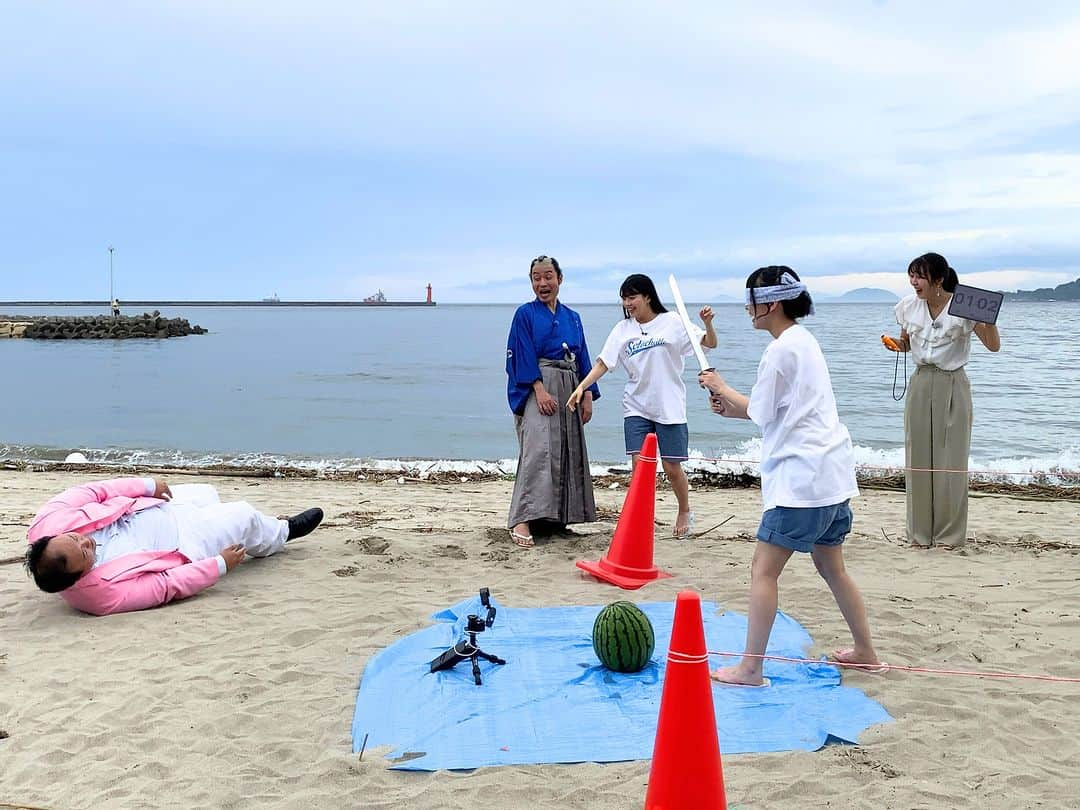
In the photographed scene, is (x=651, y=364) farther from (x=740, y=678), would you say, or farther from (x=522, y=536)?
(x=740, y=678)

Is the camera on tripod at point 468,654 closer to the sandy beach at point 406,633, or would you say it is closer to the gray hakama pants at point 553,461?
the sandy beach at point 406,633

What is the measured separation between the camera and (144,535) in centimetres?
556

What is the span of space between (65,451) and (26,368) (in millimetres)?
21761

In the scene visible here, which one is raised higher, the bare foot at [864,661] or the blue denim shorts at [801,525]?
the blue denim shorts at [801,525]

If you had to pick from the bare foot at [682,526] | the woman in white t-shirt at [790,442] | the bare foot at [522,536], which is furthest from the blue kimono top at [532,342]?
the woman in white t-shirt at [790,442]

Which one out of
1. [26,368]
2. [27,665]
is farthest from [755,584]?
[26,368]

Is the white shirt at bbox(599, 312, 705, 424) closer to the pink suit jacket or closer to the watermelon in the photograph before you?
the watermelon

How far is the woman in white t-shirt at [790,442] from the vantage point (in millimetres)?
3883

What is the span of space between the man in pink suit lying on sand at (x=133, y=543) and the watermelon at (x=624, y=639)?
8.60ft

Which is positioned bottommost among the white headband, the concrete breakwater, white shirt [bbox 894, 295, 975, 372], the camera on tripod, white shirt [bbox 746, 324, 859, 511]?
the camera on tripod

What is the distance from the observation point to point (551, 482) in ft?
22.6

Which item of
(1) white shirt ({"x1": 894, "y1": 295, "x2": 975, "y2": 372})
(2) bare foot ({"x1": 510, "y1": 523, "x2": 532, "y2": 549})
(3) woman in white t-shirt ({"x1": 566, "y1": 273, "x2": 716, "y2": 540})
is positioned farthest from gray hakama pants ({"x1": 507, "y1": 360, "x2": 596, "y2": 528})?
(1) white shirt ({"x1": 894, "y1": 295, "x2": 975, "y2": 372})

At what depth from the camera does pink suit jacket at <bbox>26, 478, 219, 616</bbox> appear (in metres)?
5.23

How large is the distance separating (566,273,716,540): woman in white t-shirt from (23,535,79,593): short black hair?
340 cm
